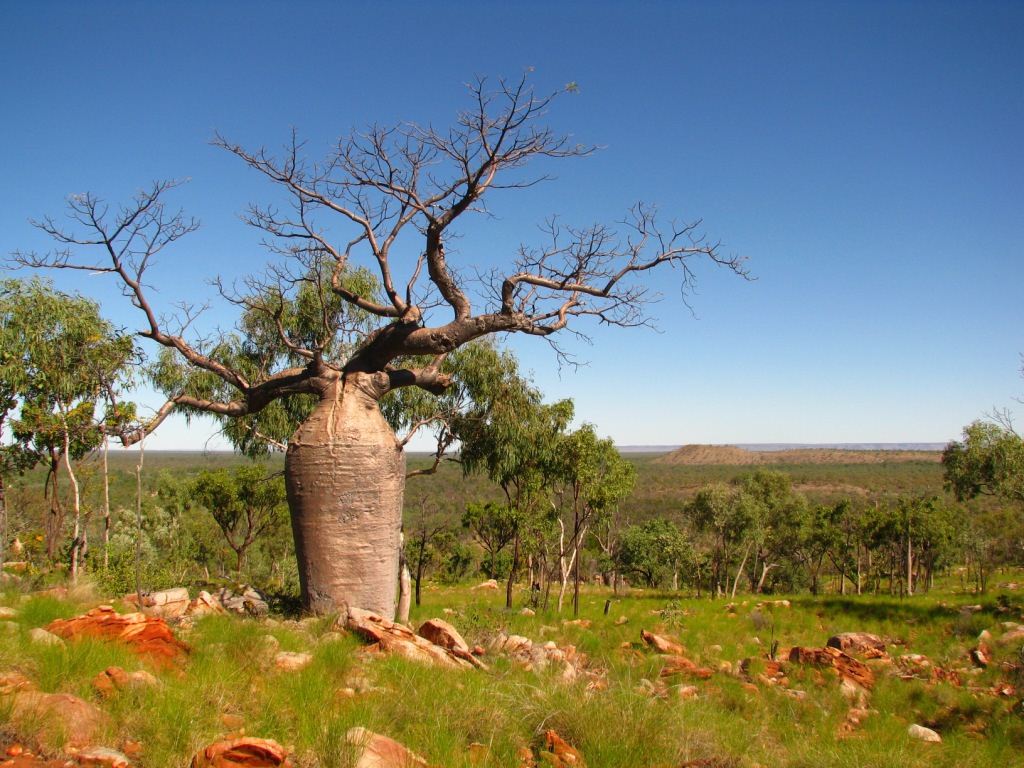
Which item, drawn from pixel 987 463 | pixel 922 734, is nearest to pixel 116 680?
pixel 922 734

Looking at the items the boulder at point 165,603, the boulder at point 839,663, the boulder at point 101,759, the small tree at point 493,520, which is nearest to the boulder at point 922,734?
the boulder at point 839,663

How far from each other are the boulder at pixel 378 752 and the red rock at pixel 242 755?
272mm

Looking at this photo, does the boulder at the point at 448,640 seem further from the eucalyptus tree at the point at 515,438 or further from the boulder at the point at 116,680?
the eucalyptus tree at the point at 515,438

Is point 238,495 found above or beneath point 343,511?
beneath

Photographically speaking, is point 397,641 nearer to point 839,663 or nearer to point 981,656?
point 839,663

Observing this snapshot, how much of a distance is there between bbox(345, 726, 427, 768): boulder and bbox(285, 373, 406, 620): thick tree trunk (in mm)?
2930


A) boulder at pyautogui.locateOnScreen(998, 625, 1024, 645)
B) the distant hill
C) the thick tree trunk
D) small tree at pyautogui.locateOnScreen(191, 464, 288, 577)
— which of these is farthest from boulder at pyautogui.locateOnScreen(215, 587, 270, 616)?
the distant hill

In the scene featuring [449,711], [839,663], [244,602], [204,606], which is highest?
[449,711]

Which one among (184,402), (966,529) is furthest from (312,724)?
(966,529)

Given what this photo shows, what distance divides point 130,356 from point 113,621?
484cm

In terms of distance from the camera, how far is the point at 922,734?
4.98m

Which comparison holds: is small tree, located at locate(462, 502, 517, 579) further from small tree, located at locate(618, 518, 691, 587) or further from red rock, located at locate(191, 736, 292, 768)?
red rock, located at locate(191, 736, 292, 768)

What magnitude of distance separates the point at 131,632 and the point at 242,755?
1805 millimetres

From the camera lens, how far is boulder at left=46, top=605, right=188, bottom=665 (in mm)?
3693
